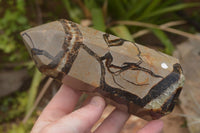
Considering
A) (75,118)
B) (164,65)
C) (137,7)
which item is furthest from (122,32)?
(75,118)

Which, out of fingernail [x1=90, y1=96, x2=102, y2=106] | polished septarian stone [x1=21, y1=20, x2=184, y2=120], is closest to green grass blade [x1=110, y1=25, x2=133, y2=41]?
polished septarian stone [x1=21, y1=20, x2=184, y2=120]

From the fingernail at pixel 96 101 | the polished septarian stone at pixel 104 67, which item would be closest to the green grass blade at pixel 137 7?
the polished septarian stone at pixel 104 67

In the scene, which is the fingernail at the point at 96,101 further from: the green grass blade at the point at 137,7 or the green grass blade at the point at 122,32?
the green grass blade at the point at 137,7

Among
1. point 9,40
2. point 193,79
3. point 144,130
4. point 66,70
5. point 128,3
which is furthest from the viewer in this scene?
point 128,3

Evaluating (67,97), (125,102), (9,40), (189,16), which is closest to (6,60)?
(9,40)

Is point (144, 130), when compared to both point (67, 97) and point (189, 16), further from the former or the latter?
point (189, 16)

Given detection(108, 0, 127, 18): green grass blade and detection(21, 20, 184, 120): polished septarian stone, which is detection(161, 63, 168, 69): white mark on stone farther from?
detection(108, 0, 127, 18): green grass blade
